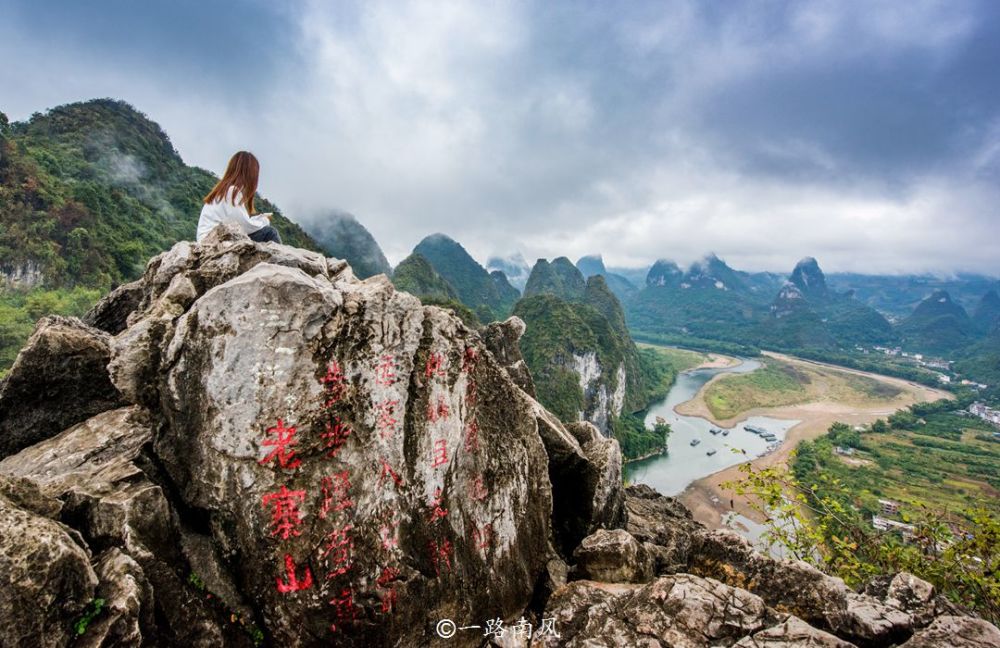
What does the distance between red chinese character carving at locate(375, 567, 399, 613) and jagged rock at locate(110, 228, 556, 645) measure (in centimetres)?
2

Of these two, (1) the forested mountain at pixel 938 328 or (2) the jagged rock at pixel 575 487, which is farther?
(1) the forested mountain at pixel 938 328

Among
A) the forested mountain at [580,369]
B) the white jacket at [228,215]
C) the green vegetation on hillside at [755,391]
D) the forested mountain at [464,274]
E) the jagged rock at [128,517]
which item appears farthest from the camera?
the forested mountain at [464,274]

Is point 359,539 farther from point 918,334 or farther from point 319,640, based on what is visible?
point 918,334

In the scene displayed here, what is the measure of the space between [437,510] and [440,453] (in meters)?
0.67

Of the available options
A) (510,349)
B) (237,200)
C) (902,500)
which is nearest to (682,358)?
(902,500)

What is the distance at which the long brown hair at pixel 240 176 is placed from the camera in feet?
19.3

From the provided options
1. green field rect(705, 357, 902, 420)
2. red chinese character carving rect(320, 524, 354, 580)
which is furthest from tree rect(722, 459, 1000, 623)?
green field rect(705, 357, 902, 420)

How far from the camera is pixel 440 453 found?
5.21 metres

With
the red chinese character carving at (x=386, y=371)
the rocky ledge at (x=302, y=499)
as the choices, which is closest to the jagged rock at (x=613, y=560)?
the rocky ledge at (x=302, y=499)

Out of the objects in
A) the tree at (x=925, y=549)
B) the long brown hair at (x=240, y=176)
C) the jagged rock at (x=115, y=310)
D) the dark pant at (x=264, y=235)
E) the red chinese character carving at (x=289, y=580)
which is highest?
the long brown hair at (x=240, y=176)

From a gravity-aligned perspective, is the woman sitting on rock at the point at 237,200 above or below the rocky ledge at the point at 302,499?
above

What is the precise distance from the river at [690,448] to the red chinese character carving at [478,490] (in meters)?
28.4

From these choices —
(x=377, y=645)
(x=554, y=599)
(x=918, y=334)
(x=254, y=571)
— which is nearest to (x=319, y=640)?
(x=377, y=645)

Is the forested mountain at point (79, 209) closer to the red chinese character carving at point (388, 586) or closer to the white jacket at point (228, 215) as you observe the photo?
the white jacket at point (228, 215)
